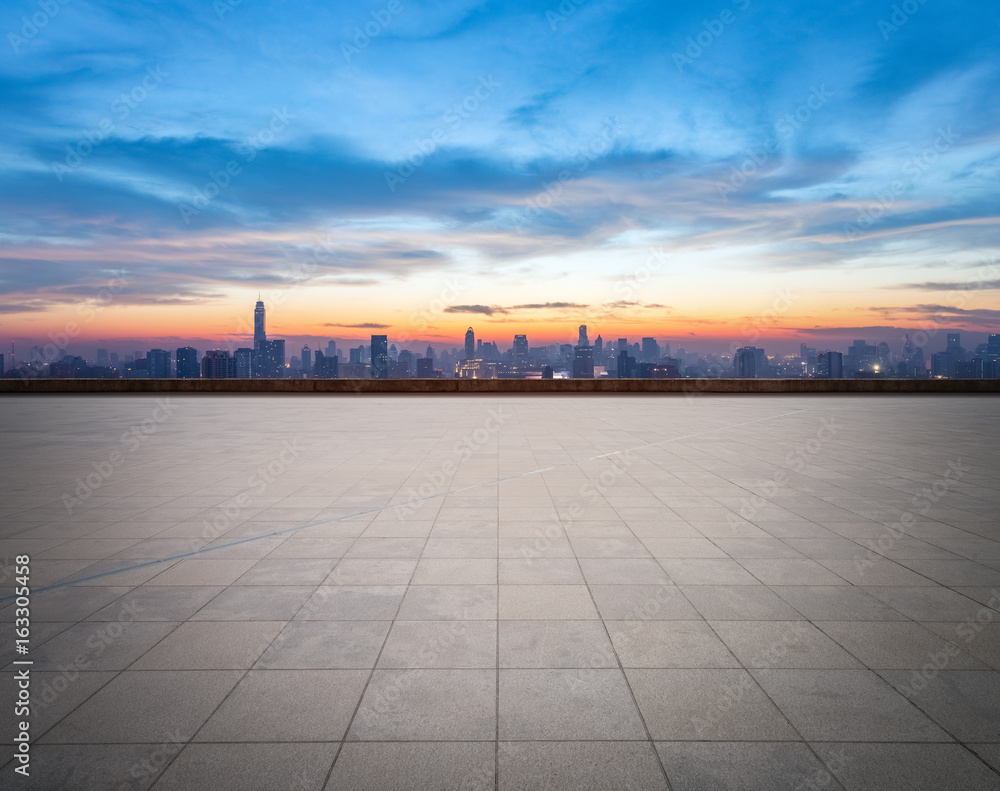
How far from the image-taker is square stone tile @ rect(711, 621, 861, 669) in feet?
11.4

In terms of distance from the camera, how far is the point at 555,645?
12.1 ft

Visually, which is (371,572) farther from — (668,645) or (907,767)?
(907,767)

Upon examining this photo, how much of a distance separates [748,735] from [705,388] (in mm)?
27153

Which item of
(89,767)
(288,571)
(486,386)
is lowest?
(89,767)

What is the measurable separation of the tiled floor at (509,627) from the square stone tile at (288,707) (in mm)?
15

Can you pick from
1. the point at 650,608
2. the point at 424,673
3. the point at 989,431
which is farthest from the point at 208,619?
the point at 989,431

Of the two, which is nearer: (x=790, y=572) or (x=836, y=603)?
(x=836, y=603)

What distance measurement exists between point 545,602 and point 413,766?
1.87 m

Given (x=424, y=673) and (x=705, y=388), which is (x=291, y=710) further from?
(x=705, y=388)

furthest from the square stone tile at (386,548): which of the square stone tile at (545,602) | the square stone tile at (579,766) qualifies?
the square stone tile at (579,766)

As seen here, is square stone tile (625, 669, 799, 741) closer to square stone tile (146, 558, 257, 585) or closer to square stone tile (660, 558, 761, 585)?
square stone tile (660, 558, 761, 585)

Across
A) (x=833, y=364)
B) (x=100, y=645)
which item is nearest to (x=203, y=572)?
(x=100, y=645)

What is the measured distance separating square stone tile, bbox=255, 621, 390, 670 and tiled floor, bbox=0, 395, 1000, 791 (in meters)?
0.02

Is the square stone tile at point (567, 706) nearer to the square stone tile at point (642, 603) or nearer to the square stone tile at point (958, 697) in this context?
the square stone tile at point (642, 603)
